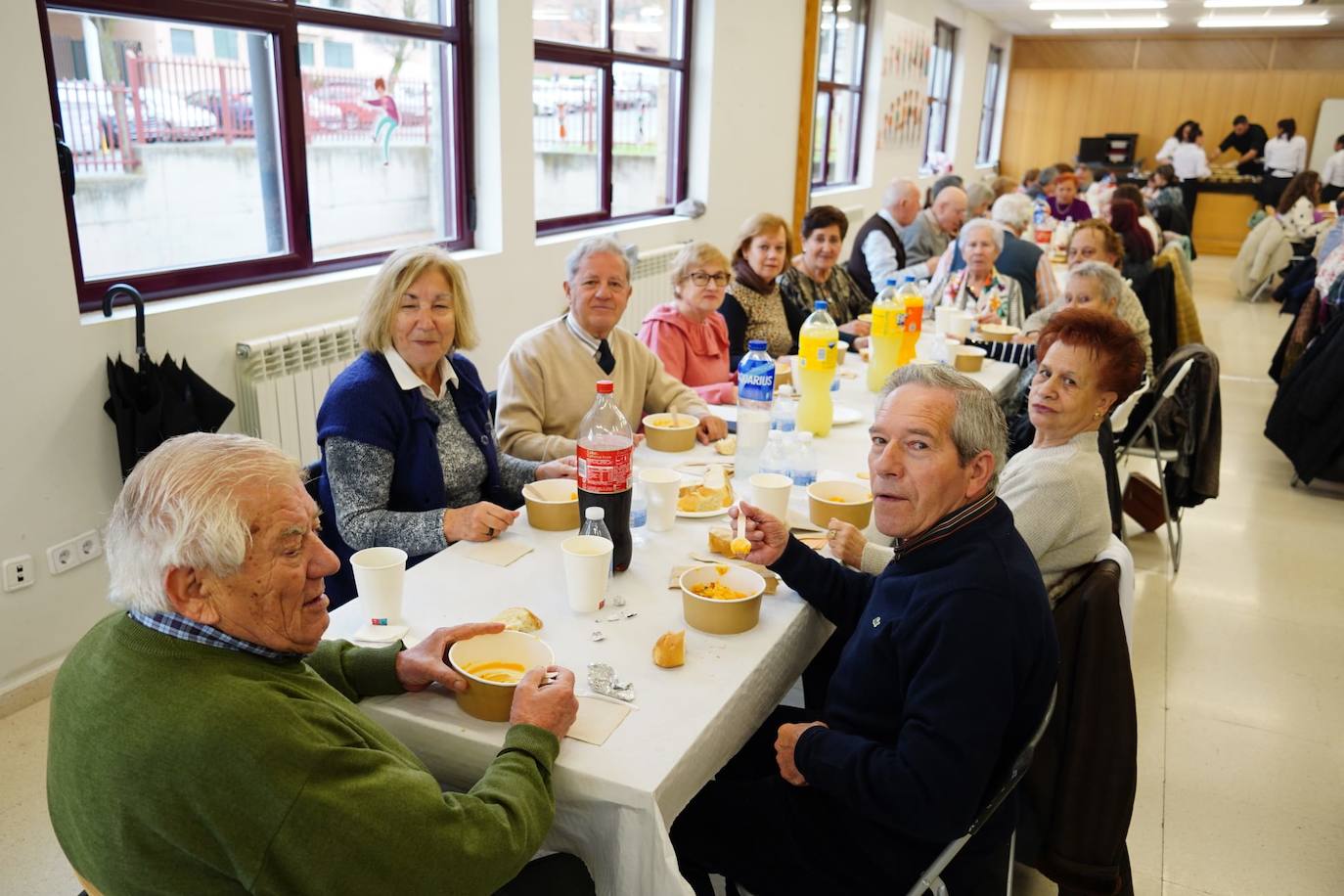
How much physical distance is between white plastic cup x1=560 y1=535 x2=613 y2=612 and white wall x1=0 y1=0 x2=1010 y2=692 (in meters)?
1.89

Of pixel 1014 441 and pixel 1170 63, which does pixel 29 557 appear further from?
pixel 1170 63

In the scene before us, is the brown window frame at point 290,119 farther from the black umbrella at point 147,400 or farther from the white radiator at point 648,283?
the white radiator at point 648,283

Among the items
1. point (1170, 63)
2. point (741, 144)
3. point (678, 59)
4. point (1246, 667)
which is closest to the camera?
point (1246, 667)

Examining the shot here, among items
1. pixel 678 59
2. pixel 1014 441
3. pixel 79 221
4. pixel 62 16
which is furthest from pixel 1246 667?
pixel 678 59

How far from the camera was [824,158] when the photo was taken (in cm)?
946

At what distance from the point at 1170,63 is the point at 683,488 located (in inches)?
627

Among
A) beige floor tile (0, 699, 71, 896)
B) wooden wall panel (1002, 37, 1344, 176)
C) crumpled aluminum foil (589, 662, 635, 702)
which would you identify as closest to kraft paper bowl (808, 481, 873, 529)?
crumpled aluminum foil (589, 662, 635, 702)

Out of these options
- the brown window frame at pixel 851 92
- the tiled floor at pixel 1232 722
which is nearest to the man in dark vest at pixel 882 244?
the tiled floor at pixel 1232 722

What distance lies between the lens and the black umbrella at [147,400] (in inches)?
112

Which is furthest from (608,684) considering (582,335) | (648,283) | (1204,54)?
(1204,54)

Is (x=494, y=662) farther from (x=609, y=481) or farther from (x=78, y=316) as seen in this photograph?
(x=78, y=316)

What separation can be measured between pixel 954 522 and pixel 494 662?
739mm

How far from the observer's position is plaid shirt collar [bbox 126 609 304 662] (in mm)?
1048

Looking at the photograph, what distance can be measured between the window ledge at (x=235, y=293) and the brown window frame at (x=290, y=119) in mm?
28
